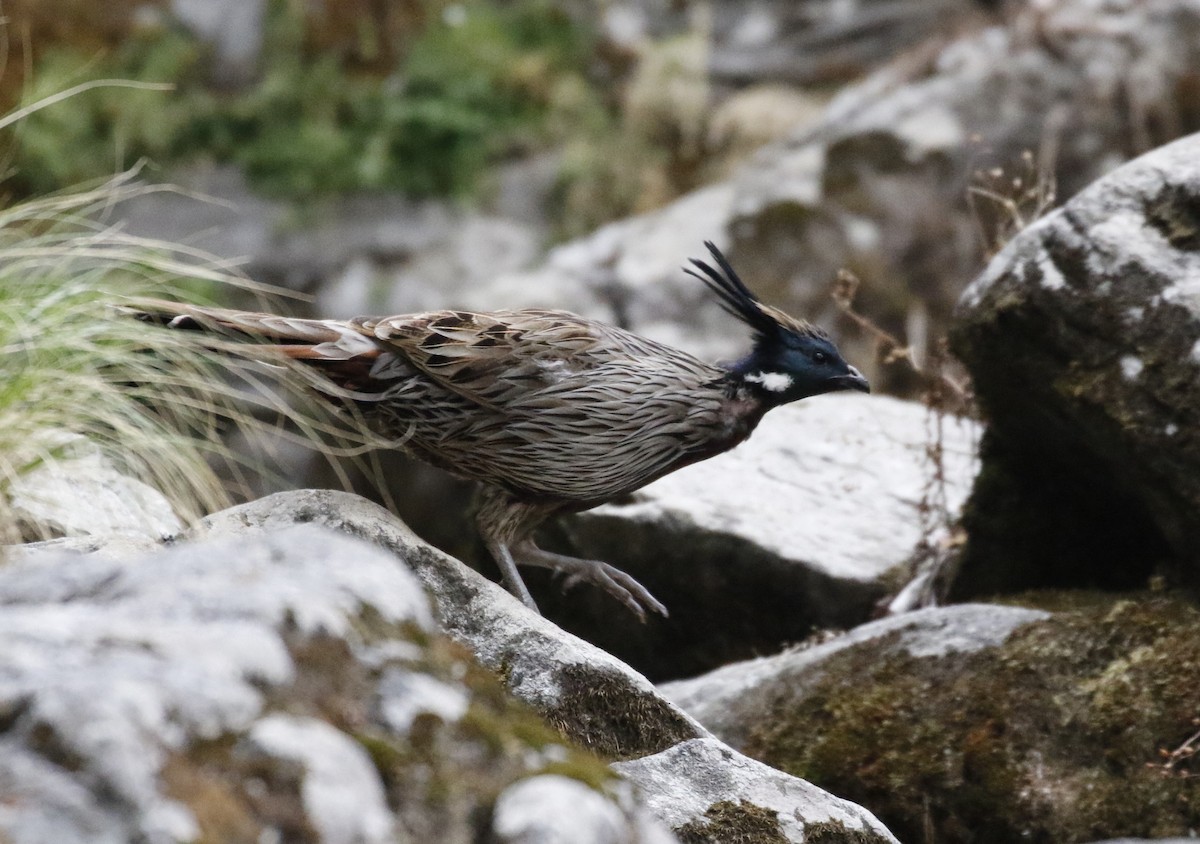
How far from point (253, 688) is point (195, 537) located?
1543 millimetres

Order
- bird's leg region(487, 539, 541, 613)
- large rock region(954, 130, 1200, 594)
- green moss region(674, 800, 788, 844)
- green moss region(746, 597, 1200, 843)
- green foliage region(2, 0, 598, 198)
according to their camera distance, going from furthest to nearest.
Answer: green foliage region(2, 0, 598, 198) → bird's leg region(487, 539, 541, 613) → large rock region(954, 130, 1200, 594) → green moss region(746, 597, 1200, 843) → green moss region(674, 800, 788, 844)

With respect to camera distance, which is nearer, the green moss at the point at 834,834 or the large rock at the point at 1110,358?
the green moss at the point at 834,834

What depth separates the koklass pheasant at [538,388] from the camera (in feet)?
13.9

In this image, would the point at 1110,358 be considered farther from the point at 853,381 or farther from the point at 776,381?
the point at 776,381

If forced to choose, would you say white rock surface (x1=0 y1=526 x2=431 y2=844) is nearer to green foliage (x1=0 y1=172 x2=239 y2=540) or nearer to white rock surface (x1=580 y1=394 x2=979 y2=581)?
green foliage (x1=0 y1=172 x2=239 y2=540)

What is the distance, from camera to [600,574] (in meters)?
4.64

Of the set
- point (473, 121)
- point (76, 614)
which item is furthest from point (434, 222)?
point (76, 614)

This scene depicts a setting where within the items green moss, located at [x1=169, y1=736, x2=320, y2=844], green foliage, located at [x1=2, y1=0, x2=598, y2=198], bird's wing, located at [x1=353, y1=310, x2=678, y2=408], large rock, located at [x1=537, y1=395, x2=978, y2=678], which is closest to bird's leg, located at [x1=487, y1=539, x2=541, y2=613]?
bird's wing, located at [x1=353, y1=310, x2=678, y2=408]

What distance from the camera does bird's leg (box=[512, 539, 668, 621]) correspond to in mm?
4629

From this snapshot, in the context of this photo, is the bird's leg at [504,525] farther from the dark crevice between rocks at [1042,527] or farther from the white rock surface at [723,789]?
the dark crevice between rocks at [1042,527]

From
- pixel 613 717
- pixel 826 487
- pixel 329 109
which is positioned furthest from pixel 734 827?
pixel 329 109

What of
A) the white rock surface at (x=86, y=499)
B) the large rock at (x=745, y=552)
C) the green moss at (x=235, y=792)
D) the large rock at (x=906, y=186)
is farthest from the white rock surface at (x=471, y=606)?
the large rock at (x=906, y=186)

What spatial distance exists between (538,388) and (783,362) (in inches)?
35.0

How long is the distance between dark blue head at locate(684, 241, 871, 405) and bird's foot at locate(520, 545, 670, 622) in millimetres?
809
